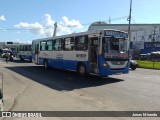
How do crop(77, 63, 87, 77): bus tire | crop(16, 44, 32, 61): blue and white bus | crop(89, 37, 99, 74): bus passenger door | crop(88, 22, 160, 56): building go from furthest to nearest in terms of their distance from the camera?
crop(88, 22, 160, 56): building, crop(16, 44, 32, 61): blue and white bus, crop(77, 63, 87, 77): bus tire, crop(89, 37, 99, 74): bus passenger door

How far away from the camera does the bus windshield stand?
59.6 feet

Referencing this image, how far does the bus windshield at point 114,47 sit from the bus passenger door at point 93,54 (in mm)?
746

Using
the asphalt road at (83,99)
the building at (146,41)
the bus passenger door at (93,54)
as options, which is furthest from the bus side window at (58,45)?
the building at (146,41)

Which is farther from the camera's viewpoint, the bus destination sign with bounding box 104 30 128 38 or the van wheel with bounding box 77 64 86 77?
the van wheel with bounding box 77 64 86 77

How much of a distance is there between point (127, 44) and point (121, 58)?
1181 mm

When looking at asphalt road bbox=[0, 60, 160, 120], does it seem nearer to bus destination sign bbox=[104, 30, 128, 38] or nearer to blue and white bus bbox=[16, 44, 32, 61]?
bus destination sign bbox=[104, 30, 128, 38]

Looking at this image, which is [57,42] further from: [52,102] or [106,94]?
[52,102]

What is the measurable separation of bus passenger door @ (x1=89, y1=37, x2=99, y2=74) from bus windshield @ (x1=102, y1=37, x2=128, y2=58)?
746mm

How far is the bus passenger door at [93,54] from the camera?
18906mm

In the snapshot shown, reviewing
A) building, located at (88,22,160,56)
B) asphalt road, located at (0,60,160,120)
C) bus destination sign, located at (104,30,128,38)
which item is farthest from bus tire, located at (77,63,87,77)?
building, located at (88,22,160,56)

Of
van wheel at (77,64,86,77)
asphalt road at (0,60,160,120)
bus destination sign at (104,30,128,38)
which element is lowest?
asphalt road at (0,60,160,120)

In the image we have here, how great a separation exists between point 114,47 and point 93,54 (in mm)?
1547

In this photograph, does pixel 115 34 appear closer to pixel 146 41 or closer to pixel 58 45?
pixel 58 45

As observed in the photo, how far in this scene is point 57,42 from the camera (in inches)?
995
